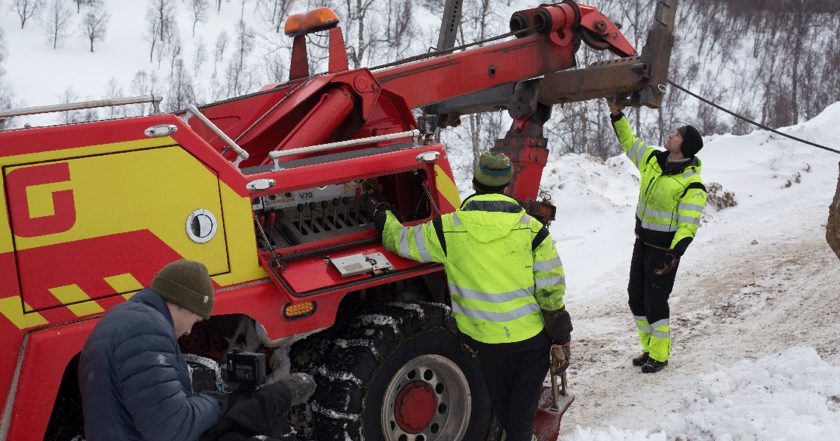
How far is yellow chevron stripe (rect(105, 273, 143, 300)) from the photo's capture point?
322cm

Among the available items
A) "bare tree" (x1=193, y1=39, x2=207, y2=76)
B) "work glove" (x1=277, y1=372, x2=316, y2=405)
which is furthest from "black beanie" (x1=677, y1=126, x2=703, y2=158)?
"bare tree" (x1=193, y1=39, x2=207, y2=76)

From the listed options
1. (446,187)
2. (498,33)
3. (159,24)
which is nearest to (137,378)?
(446,187)

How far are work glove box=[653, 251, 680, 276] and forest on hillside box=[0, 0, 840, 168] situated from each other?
2350 cm

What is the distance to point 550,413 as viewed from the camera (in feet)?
14.5

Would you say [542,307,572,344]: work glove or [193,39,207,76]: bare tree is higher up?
[193,39,207,76]: bare tree

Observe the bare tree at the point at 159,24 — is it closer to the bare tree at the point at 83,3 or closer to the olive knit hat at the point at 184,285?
the bare tree at the point at 83,3

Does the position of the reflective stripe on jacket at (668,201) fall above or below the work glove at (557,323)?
above


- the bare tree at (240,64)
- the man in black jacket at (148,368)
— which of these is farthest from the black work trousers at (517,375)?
the bare tree at (240,64)

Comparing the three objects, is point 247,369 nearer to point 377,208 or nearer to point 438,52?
point 377,208

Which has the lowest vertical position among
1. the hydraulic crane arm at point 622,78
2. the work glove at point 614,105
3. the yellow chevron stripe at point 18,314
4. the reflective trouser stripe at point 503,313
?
the reflective trouser stripe at point 503,313

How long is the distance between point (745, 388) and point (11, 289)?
4.11 m

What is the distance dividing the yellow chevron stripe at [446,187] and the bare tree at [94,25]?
3947 cm

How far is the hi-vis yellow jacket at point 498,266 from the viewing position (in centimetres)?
369

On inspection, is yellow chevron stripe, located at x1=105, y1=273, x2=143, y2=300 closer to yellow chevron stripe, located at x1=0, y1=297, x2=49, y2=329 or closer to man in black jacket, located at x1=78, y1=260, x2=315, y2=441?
yellow chevron stripe, located at x1=0, y1=297, x2=49, y2=329
